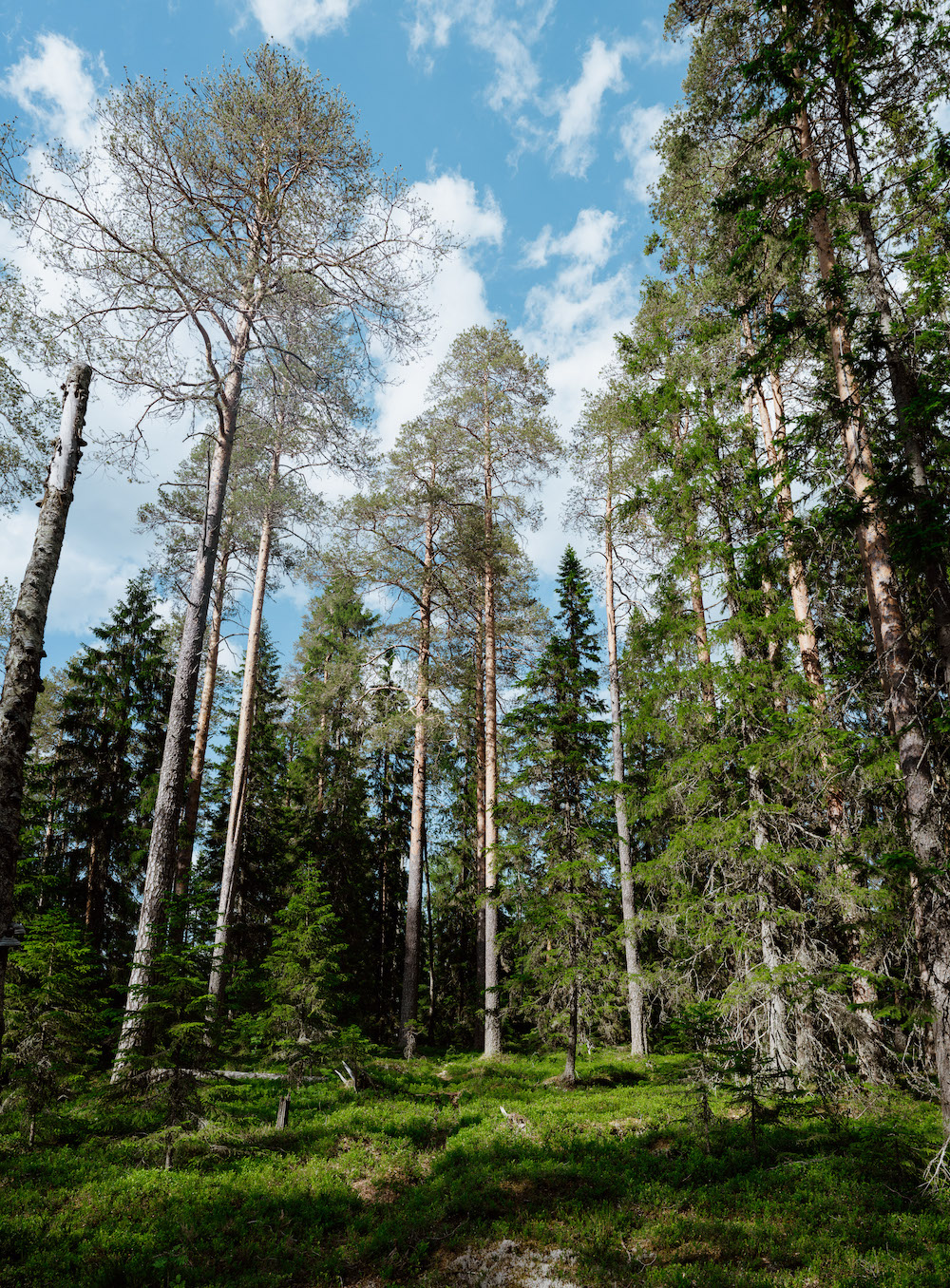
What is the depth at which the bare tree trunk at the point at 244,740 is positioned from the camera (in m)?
15.1

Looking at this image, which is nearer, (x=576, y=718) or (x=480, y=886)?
(x=576, y=718)

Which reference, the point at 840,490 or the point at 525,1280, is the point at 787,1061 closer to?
the point at 525,1280

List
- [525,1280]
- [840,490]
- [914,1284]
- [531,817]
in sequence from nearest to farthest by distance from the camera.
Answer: [914,1284] < [525,1280] < [840,490] < [531,817]

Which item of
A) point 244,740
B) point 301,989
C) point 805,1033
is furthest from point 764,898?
point 244,740

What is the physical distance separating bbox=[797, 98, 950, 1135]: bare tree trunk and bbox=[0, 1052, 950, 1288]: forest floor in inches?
57.0

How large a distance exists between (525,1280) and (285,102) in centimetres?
1441

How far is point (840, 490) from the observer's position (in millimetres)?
8555

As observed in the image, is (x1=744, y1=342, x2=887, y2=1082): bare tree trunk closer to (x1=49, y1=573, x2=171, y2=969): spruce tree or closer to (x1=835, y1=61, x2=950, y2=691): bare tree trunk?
(x1=835, y1=61, x2=950, y2=691): bare tree trunk

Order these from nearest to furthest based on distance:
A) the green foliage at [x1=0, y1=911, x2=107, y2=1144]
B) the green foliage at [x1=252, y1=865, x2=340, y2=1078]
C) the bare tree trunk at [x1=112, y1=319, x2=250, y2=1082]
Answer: the green foliage at [x1=0, y1=911, x2=107, y2=1144] → the bare tree trunk at [x1=112, y1=319, x2=250, y2=1082] → the green foliage at [x1=252, y1=865, x2=340, y2=1078]

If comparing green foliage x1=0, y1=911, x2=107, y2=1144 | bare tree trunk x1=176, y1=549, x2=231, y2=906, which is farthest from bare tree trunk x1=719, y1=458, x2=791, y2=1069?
bare tree trunk x1=176, y1=549, x2=231, y2=906

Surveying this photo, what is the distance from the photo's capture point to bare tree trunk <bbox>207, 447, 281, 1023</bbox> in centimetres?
1511

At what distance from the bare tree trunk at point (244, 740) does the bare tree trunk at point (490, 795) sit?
5363 millimetres

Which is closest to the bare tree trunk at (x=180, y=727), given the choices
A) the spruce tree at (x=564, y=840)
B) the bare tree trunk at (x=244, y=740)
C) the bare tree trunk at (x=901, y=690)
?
the bare tree trunk at (x=244, y=740)

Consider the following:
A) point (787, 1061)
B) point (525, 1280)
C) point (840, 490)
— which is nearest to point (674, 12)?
point (840, 490)
